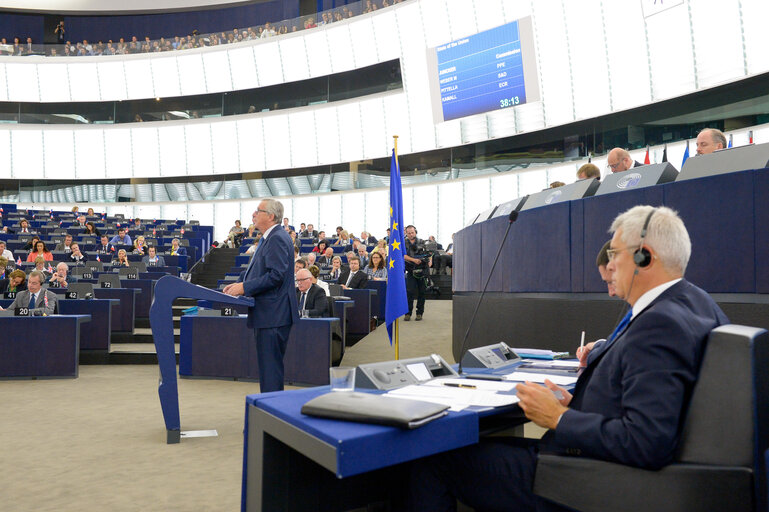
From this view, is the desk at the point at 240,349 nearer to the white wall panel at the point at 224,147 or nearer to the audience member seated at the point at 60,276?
the audience member seated at the point at 60,276

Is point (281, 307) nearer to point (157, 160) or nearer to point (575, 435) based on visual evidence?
Answer: point (575, 435)

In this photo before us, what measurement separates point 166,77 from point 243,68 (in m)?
3.13

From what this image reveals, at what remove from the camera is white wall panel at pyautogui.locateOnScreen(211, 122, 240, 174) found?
2138cm

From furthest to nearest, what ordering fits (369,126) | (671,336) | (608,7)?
(369,126) → (608,7) → (671,336)

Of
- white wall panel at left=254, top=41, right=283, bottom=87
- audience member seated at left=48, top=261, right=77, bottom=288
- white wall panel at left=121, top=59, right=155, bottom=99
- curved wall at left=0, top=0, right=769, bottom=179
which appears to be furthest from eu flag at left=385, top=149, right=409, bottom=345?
white wall panel at left=121, top=59, right=155, bottom=99

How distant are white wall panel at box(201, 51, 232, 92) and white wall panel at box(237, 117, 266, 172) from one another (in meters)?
1.56

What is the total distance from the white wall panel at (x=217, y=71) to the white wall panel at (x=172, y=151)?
1966 mm

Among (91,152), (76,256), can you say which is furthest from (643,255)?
(91,152)

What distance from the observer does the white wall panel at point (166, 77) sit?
72.2 feet

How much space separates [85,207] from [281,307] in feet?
70.3

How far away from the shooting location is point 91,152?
22.4m

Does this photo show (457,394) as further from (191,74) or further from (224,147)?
(191,74)

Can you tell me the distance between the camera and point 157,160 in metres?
22.2

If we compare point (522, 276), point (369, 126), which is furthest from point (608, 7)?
point (522, 276)
